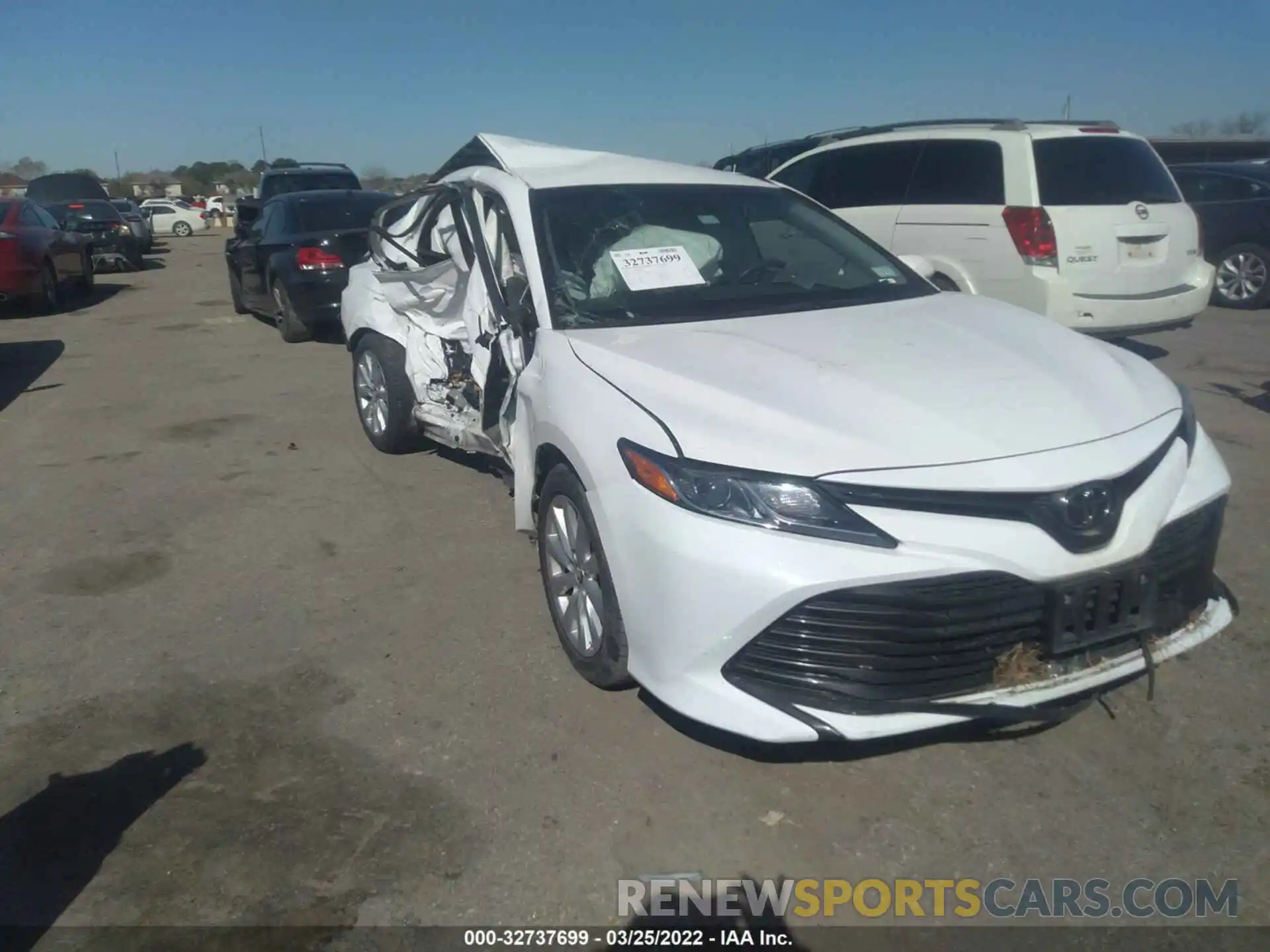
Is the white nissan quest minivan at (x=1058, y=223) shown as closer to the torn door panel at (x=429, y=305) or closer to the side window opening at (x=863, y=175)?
the side window opening at (x=863, y=175)

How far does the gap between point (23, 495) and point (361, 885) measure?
4.54 metres

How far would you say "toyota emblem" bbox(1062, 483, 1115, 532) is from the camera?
106 inches

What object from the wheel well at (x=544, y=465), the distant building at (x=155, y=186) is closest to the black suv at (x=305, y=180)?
the wheel well at (x=544, y=465)

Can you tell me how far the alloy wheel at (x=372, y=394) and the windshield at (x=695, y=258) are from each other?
228 centimetres

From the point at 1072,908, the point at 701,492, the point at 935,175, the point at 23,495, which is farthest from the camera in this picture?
the point at 935,175

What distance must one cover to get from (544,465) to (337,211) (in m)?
8.39

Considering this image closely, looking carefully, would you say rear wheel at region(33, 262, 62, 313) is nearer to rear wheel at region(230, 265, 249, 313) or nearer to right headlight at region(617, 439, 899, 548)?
rear wheel at region(230, 265, 249, 313)

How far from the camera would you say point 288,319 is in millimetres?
11117

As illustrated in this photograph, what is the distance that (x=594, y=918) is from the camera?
2.54 meters

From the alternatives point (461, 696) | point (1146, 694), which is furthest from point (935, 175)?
point (461, 696)

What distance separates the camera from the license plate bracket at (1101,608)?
2703 millimetres

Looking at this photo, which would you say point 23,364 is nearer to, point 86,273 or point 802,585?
point 86,273

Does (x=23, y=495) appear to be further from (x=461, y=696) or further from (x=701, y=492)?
(x=701, y=492)

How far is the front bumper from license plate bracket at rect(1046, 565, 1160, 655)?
3 cm
